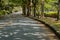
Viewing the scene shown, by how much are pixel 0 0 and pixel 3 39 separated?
31931 mm

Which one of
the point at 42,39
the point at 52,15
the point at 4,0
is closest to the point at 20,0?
the point at 4,0

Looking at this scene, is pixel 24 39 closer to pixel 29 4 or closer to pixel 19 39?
pixel 19 39

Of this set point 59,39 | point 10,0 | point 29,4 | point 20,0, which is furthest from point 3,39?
point 10,0

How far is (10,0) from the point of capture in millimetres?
48250

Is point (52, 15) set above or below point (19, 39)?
below

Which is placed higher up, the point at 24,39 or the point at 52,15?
the point at 24,39

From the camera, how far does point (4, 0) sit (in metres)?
40.4

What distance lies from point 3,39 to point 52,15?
30026 mm

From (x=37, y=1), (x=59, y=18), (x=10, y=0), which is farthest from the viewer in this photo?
(x=10, y=0)

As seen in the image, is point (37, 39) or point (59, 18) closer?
point (37, 39)

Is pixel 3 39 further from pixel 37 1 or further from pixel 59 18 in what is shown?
pixel 37 1

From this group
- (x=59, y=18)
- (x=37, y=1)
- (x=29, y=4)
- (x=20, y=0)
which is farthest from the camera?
(x=20, y=0)

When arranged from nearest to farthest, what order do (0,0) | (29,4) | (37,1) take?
(37,1) < (29,4) < (0,0)

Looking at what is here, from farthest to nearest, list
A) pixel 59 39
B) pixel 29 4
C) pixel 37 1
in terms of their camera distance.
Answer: pixel 29 4, pixel 37 1, pixel 59 39
